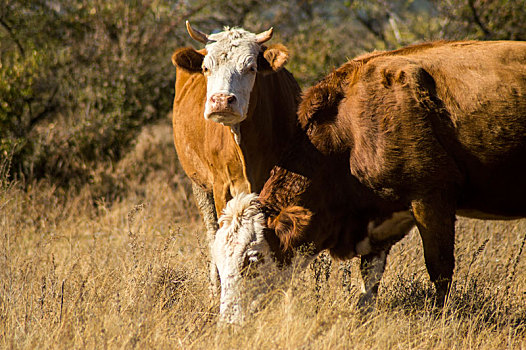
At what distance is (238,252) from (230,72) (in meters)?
1.80

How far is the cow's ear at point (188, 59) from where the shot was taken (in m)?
5.74

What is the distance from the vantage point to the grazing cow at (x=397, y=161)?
4215 mm

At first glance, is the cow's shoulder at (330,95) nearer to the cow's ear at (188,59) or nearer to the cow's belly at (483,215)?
the cow's belly at (483,215)

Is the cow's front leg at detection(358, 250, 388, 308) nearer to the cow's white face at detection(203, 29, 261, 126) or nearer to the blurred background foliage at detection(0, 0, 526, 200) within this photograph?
the cow's white face at detection(203, 29, 261, 126)

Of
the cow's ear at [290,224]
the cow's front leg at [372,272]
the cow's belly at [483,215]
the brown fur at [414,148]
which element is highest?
the brown fur at [414,148]

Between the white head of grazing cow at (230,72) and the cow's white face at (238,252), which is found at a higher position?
the white head of grazing cow at (230,72)

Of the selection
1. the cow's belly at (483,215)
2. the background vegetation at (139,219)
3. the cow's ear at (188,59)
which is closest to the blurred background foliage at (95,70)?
the background vegetation at (139,219)

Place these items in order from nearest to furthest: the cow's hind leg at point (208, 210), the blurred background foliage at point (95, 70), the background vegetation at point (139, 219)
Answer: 1. the background vegetation at point (139, 219)
2. the cow's hind leg at point (208, 210)
3. the blurred background foliage at point (95, 70)

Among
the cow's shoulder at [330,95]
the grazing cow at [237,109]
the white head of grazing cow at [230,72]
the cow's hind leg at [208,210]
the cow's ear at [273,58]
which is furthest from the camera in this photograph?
the cow's hind leg at [208,210]

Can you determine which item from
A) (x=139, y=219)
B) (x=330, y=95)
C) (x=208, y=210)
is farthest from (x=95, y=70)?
(x=330, y=95)

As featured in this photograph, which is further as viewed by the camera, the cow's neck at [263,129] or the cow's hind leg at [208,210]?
the cow's hind leg at [208,210]

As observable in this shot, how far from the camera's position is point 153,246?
592 cm

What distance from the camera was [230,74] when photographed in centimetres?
525

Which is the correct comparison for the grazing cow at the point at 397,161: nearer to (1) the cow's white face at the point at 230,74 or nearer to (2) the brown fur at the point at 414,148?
(2) the brown fur at the point at 414,148
